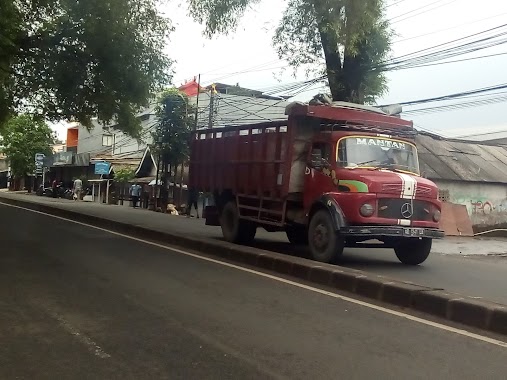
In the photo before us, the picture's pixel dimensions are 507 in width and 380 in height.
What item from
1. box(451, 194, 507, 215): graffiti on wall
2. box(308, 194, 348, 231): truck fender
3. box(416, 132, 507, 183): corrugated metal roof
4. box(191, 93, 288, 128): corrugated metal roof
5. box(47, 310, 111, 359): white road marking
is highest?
box(191, 93, 288, 128): corrugated metal roof

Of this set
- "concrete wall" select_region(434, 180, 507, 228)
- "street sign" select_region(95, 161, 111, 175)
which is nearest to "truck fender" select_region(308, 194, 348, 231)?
"concrete wall" select_region(434, 180, 507, 228)

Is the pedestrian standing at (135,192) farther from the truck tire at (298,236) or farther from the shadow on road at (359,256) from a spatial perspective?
the truck tire at (298,236)

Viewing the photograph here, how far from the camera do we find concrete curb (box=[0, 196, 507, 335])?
602 centimetres

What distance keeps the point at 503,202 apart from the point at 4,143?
151ft

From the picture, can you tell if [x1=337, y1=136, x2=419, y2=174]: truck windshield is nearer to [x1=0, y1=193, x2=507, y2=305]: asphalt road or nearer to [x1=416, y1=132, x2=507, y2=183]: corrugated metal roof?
[x1=0, y1=193, x2=507, y2=305]: asphalt road

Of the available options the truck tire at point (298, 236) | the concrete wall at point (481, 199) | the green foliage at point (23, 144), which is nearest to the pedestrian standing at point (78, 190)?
the green foliage at point (23, 144)

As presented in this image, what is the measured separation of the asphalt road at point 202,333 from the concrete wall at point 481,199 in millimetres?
14177

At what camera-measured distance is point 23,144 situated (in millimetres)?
53906

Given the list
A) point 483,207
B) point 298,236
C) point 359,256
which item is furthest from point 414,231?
point 483,207

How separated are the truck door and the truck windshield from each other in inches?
8.8

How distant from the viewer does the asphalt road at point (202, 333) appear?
426 cm

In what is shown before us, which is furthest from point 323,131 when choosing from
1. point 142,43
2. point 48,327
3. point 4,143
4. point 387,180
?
point 4,143

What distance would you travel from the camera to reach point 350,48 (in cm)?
1345

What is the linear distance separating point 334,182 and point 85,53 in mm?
9750
